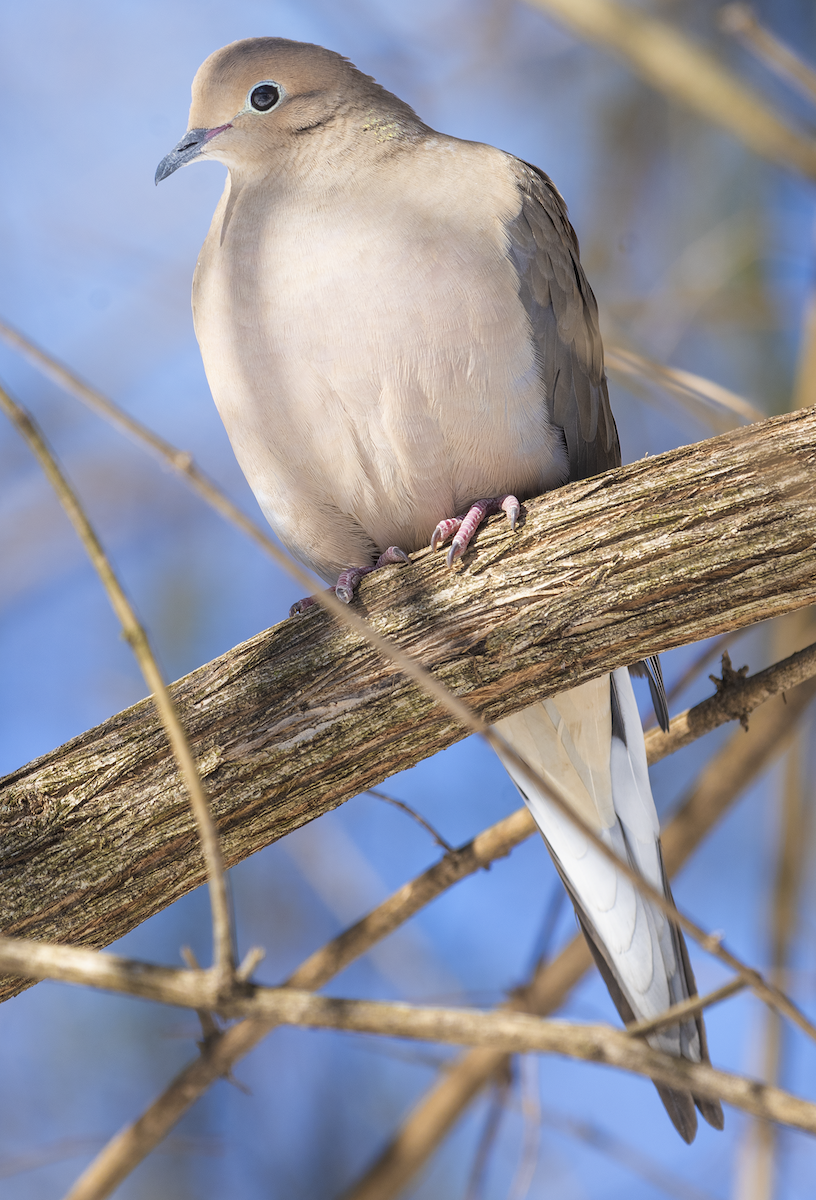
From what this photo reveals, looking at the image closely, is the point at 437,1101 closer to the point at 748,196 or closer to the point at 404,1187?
the point at 404,1187

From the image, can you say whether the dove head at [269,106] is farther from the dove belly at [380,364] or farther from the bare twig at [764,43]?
the bare twig at [764,43]

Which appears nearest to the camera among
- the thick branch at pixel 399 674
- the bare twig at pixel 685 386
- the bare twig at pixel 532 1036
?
the bare twig at pixel 532 1036

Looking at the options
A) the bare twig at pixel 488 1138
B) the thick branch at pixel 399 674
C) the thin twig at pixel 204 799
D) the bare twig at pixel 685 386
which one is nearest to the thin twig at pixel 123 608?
the thin twig at pixel 204 799

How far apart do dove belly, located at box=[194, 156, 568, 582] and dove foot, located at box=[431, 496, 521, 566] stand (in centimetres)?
14

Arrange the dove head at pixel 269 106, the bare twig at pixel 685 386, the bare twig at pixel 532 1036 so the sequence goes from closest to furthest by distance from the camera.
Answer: the bare twig at pixel 532 1036 < the bare twig at pixel 685 386 < the dove head at pixel 269 106

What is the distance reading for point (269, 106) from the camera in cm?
233

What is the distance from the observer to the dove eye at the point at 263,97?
2.32m

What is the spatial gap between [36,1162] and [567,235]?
2.48 metres

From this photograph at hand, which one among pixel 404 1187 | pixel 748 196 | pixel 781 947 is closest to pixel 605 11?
pixel 748 196

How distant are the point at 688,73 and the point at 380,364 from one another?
1.09 meters

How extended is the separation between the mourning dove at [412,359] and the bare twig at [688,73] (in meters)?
0.42

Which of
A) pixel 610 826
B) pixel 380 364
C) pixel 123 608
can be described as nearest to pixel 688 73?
pixel 380 364

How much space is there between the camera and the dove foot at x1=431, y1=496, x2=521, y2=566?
1.88m

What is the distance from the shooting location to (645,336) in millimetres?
3260
